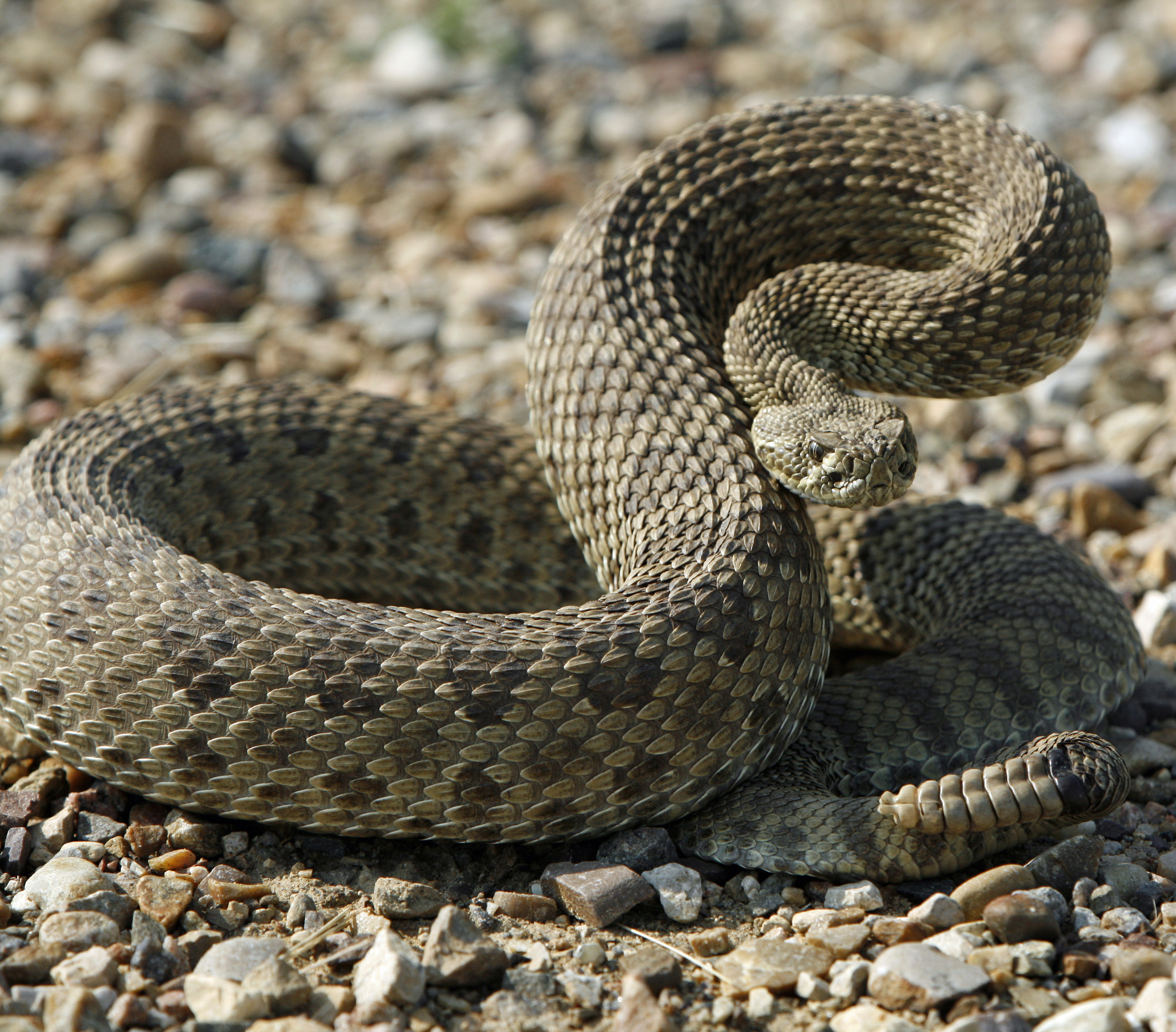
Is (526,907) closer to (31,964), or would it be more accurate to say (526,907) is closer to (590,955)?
(590,955)

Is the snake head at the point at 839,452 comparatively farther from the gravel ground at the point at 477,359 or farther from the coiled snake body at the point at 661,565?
the gravel ground at the point at 477,359

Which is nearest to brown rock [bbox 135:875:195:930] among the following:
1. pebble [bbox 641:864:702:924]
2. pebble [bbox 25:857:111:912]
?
pebble [bbox 25:857:111:912]

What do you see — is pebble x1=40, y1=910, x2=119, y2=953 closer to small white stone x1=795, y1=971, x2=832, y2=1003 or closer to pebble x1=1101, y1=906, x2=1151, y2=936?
small white stone x1=795, y1=971, x2=832, y2=1003

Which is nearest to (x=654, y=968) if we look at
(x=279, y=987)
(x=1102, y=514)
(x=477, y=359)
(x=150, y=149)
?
(x=279, y=987)

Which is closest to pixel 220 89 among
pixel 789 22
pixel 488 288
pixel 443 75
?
pixel 443 75

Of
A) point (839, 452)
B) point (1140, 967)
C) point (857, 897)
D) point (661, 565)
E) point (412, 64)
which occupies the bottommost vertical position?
point (1140, 967)

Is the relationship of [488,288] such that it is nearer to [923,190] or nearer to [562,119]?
[562,119]
